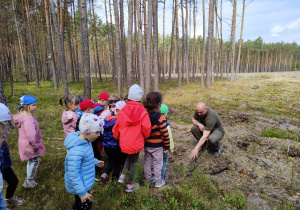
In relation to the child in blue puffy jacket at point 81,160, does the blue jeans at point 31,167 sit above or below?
below

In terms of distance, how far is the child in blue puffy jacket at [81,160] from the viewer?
2.00 meters

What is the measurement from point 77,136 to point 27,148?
1744mm

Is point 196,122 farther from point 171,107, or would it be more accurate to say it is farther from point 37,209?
point 171,107

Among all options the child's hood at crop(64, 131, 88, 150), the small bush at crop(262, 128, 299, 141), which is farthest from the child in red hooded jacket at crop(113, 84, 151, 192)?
the small bush at crop(262, 128, 299, 141)

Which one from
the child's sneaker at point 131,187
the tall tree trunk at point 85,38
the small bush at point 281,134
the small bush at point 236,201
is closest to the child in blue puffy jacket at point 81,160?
the child's sneaker at point 131,187

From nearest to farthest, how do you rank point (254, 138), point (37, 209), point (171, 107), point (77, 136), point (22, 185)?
point (77, 136)
point (37, 209)
point (22, 185)
point (254, 138)
point (171, 107)

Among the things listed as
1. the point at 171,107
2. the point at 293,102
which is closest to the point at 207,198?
the point at 171,107

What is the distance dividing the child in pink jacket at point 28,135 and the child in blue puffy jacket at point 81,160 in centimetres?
150

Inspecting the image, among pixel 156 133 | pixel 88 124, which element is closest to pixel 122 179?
pixel 156 133

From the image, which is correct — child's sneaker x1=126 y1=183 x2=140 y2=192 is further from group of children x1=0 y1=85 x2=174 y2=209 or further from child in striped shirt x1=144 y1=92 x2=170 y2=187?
child in striped shirt x1=144 y1=92 x2=170 y2=187

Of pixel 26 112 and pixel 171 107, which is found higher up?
pixel 26 112

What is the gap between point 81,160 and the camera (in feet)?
6.85

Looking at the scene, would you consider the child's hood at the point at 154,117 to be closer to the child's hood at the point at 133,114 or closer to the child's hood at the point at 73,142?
the child's hood at the point at 133,114

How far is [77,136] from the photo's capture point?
2.15 m
